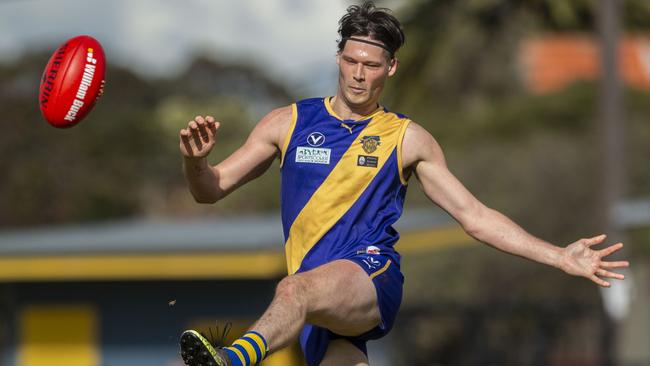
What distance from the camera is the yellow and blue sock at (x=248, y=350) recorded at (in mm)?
6281

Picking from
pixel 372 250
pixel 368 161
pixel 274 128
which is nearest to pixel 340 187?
pixel 368 161

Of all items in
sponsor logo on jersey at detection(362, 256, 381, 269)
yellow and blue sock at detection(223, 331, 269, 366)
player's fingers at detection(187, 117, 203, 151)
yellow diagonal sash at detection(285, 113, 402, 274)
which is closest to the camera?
yellow and blue sock at detection(223, 331, 269, 366)

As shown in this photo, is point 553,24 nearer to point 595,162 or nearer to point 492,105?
point 595,162

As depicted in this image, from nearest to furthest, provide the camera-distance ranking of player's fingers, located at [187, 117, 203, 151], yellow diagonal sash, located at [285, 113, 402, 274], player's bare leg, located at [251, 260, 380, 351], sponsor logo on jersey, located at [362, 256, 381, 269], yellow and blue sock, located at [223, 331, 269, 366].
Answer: yellow and blue sock, located at [223, 331, 269, 366] → player's bare leg, located at [251, 260, 380, 351] → player's fingers, located at [187, 117, 203, 151] → sponsor logo on jersey, located at [362, 256, 381, 269] → yellow diagonal sash, located at [285, 113, 402, 274]

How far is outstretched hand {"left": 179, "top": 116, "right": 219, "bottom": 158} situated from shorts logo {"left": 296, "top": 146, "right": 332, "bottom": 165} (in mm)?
501

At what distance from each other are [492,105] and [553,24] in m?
17.0

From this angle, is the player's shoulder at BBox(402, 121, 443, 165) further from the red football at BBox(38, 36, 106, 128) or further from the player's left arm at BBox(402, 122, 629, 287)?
the red football at BBox(38, 36, 106, 128)

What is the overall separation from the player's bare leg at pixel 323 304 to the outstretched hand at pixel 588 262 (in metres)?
1.03

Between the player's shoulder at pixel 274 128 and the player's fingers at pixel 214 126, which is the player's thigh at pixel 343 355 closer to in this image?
the player's shoulder at pixel 274 128

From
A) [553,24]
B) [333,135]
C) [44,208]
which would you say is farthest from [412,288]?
[333,135]

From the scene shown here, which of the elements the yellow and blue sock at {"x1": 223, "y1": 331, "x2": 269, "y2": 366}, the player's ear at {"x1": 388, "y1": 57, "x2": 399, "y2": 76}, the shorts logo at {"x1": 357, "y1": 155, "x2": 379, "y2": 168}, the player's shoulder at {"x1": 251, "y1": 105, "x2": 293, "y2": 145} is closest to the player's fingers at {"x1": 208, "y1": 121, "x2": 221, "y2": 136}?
the player's shoulder at {"x1": 251, "y1": 105, "x2": 293, "y2": 145}

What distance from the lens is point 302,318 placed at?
6.68 m

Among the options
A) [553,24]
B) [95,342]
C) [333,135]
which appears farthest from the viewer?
[553,24]

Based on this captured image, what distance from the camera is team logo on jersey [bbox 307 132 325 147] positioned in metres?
7.44
